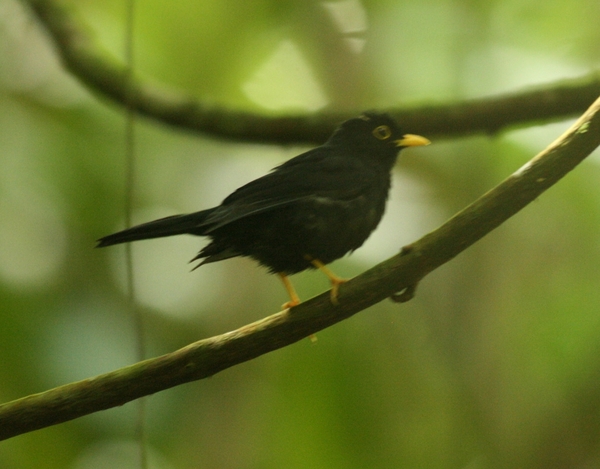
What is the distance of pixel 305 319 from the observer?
180 centimetres

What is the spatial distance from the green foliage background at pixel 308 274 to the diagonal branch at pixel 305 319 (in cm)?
60

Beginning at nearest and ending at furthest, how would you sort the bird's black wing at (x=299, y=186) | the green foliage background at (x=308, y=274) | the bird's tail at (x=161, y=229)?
the bird's tail at (x=161, y=229)
the bird's black wing at (x=299, y=186)
the green foliage background at (x=308, y=274)

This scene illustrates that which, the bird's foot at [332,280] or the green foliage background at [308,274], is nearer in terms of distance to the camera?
the bird's foot at [332,280]

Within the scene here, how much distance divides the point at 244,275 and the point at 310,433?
0.75m

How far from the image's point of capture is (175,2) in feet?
10.4

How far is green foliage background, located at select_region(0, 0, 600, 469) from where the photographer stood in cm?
230

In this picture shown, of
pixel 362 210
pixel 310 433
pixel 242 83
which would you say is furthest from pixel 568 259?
pixel 242 83

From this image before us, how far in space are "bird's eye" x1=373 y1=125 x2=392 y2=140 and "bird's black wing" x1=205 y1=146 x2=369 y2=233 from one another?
0.16 m

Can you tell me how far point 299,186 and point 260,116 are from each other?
0.85 m

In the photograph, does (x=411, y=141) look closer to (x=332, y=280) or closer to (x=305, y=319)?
(x=332, y=280)

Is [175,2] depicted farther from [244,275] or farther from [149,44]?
Answer: [244,275]

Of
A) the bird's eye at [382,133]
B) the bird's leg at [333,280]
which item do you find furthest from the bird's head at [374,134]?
the bird's leg at [333,280]

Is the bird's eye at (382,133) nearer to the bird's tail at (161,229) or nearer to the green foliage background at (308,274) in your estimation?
the green foliage background at (308,274)

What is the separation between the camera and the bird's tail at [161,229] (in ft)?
6.23
